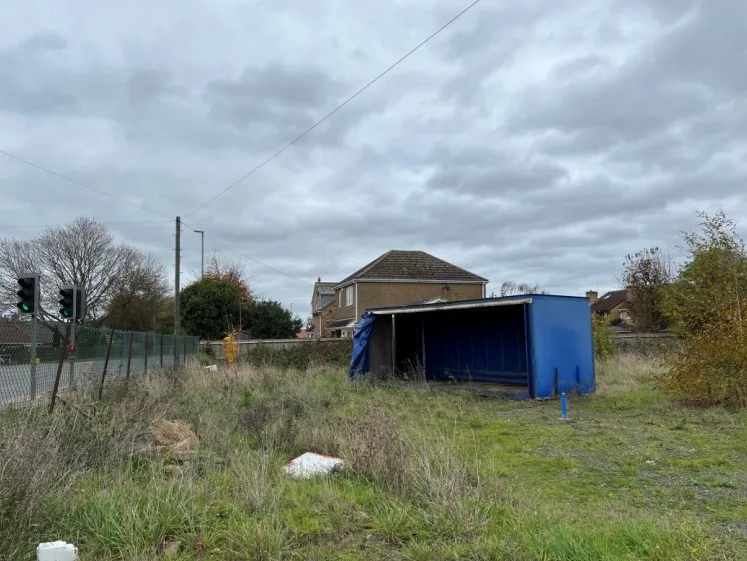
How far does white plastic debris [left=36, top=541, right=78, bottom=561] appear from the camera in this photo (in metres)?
4.09

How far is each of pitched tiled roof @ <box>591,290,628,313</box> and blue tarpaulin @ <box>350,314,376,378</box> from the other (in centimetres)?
5280

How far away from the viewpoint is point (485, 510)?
496 centimetres

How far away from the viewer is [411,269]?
1829 inches

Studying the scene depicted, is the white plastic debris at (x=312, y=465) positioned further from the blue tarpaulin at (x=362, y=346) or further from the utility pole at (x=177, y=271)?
the utility pole at (x=177, y=271)

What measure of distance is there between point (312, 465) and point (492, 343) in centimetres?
1497

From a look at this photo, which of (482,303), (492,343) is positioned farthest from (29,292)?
(492,343)

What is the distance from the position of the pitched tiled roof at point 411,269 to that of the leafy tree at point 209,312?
9305 millimetres

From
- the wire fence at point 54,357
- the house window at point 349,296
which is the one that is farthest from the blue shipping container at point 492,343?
the house window at point 349,296

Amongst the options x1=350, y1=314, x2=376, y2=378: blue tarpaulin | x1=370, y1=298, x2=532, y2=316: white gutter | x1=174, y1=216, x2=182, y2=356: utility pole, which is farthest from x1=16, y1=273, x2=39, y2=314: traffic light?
x1=174, y1=216, x2=182, y2=356: utility pole

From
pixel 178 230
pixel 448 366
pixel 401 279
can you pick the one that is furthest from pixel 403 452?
pixel 401 279

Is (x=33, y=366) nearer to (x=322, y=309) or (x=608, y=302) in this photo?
(x=322, y=309)

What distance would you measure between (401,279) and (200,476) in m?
39.4

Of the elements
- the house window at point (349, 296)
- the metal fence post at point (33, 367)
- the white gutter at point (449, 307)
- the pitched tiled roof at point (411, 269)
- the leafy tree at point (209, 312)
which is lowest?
the metal fence post at point (33, 367)

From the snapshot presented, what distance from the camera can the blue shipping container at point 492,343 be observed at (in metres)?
15.6
